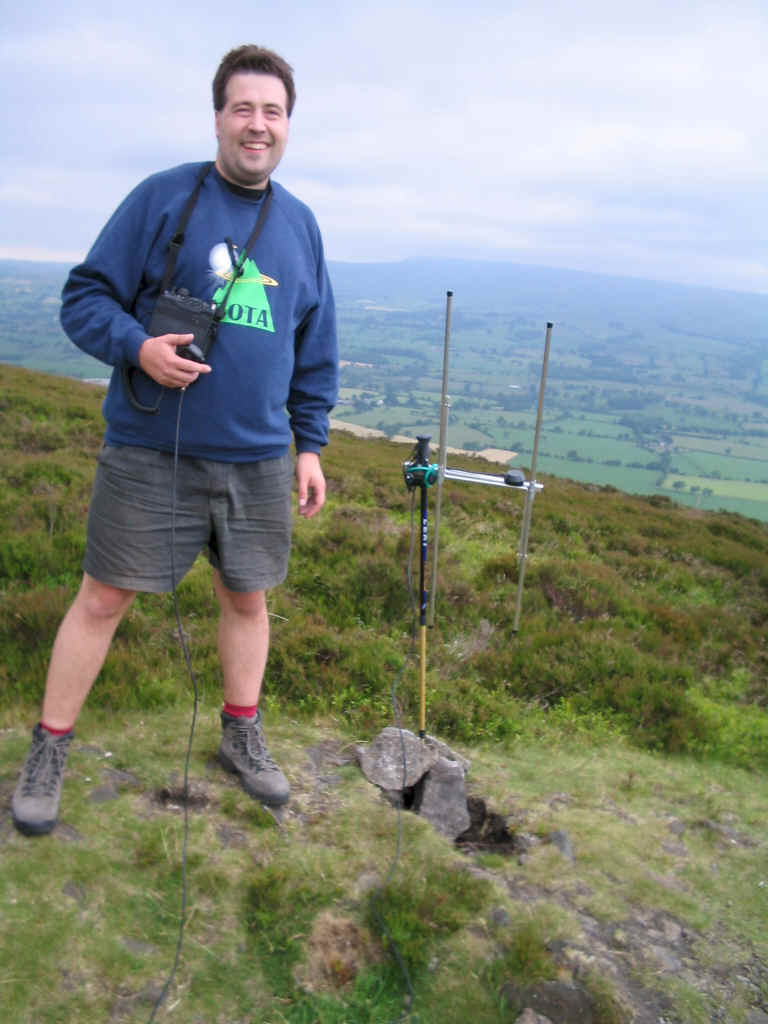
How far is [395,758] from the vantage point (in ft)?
12.8

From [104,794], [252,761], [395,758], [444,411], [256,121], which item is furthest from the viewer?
[444,411]

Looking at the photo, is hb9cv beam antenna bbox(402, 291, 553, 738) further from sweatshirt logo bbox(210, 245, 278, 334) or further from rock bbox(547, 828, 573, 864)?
sweatshirt logo bbox(210, 245, 278, 334)

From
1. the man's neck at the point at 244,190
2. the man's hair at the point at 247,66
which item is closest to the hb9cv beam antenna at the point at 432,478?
the man's neck at the point at 244,190

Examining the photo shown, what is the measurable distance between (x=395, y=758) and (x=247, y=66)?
329cm

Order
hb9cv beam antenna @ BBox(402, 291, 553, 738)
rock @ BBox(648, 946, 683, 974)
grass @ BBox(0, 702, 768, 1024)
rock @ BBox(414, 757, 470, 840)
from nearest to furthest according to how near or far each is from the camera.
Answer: grass @ BBox(0, 702, 768, 1024) < rock @ BBox(648, 946, 683, 974) < rock @ BBox(414, 757, 470, 840) < hb9cv beam antenna @ BBox(402, 291, 553, 738)

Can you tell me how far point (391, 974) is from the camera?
105 inches

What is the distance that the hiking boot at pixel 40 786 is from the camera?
282 centimetres

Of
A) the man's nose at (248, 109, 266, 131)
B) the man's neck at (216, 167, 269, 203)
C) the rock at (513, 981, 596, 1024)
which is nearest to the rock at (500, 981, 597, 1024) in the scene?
the rock at (513, 981, 596, 1024)

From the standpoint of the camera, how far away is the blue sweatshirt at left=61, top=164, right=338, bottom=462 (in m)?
2.63

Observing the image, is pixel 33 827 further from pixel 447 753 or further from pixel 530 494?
pixel 530 494

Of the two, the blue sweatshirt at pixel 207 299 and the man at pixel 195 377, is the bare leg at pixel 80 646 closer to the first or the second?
the man at pixel 195 377

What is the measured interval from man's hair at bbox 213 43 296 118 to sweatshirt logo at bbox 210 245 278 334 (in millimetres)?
615

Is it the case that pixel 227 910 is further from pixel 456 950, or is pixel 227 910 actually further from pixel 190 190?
pixel 190 190

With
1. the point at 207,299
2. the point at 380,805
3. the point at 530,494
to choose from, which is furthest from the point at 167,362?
the point at 530,494
